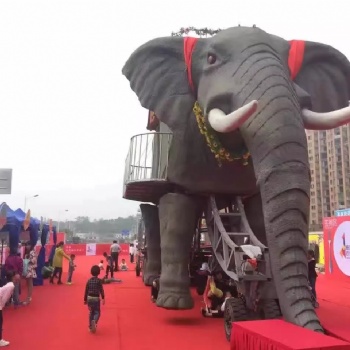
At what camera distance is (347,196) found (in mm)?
77438

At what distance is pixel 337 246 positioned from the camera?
48.3ft

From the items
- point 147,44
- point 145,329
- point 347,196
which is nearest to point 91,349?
point 145,329

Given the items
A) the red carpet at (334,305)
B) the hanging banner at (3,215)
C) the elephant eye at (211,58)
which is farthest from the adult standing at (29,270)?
the elephant eye at (211,58)

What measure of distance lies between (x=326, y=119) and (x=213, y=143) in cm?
172

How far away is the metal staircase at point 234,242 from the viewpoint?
5.87m

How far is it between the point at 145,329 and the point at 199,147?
295 centimetres

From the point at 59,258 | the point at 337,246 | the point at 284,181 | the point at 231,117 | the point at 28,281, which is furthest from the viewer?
the point at 337,246

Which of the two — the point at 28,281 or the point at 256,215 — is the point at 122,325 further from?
the point at 28,281

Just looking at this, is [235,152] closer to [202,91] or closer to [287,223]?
[202,91]

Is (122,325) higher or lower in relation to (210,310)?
lower

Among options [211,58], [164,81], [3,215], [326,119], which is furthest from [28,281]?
[326,119]

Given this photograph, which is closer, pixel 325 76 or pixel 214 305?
pixel 325 76

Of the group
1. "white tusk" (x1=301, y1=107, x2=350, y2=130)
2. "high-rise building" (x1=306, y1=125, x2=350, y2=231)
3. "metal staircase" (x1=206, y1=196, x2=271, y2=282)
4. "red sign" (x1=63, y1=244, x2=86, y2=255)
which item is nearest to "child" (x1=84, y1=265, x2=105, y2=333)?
"metal staircase" (x1=206, y1=196, x2=271, y2=282)

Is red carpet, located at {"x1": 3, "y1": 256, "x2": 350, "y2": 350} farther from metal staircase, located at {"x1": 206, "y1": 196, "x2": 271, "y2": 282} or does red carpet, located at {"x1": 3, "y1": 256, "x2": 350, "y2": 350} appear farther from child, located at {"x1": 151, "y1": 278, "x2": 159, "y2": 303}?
metal staircase, located at {"x1": 206, "y1": 196, "x2": 271, "y2": 282}
